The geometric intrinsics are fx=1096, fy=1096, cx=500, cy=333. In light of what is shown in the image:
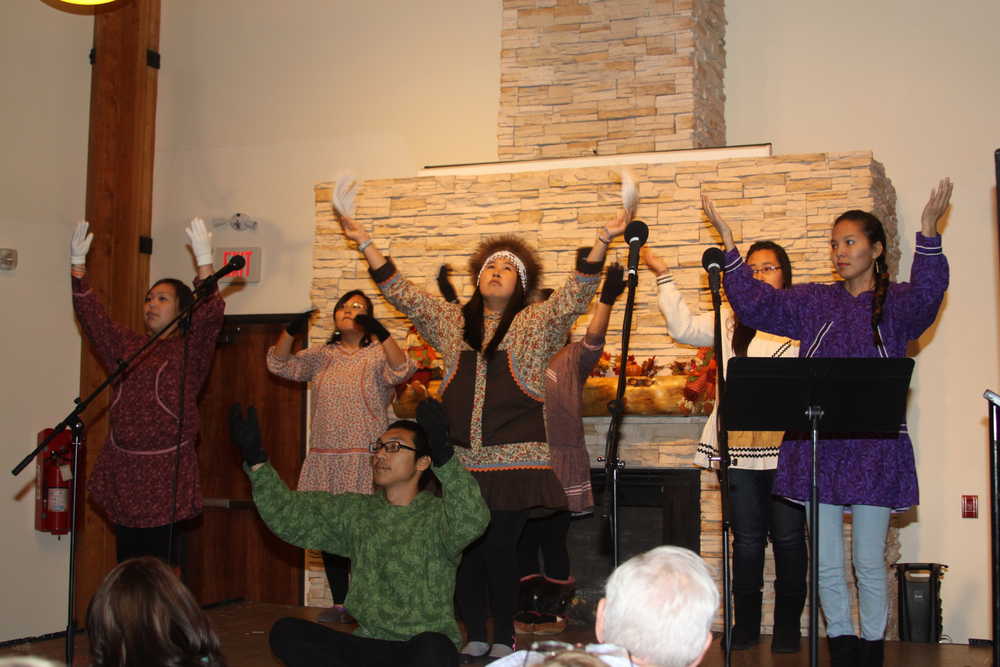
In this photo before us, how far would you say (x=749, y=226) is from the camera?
5289 mm

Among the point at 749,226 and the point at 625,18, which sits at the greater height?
the point at 625,18

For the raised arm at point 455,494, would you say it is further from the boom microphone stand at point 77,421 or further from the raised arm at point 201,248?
the raised arm at point 201,248

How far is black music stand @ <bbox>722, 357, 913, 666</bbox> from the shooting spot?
3.10 meters

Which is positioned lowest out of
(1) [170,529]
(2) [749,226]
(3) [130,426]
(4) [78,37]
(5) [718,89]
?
(1) [170,529]

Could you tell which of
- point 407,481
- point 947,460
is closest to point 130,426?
point 407,481

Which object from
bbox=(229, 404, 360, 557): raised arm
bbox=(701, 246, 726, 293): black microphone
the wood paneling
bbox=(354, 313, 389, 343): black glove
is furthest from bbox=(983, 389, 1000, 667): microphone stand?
the wood paneling

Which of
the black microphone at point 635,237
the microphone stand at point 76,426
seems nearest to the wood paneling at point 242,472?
the microphone stand at point 76,426

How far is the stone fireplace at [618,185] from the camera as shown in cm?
524

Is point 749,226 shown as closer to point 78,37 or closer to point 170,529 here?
point 170,529

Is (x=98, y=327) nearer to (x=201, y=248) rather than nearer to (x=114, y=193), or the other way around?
(x=201, y=248)

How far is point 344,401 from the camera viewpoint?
4.95 meters

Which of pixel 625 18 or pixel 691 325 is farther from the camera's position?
pixel 625 18

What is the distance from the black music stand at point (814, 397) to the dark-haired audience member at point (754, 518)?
0.89 m

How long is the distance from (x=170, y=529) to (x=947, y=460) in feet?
12.2
